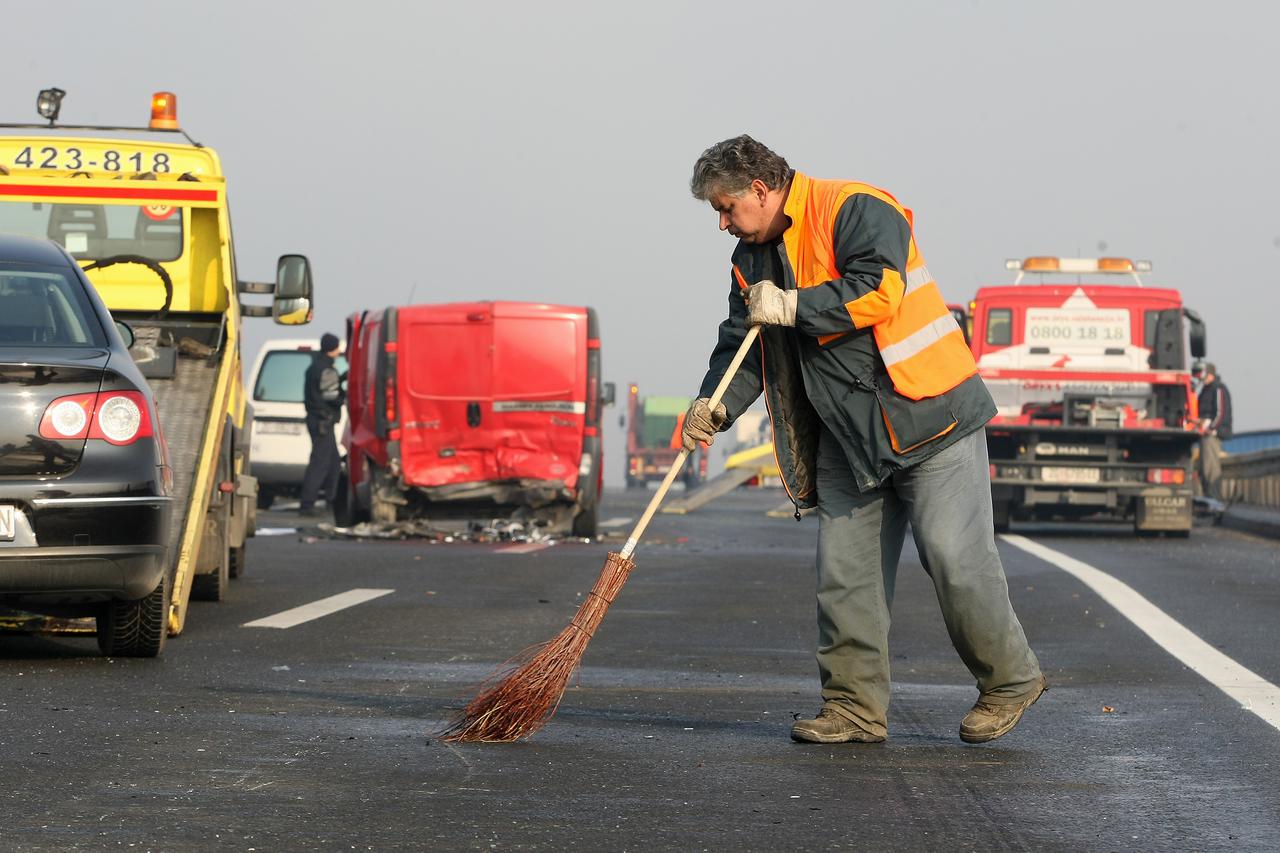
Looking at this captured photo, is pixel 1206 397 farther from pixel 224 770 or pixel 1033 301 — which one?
pixel 224 770

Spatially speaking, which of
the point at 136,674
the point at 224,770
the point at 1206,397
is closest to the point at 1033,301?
the point at 1206,397

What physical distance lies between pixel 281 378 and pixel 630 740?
70.3ft

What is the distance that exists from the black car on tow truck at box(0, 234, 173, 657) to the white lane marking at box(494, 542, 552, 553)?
9877 mm

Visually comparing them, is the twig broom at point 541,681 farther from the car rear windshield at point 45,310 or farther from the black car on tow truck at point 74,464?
the car rear windshield at point 45,310

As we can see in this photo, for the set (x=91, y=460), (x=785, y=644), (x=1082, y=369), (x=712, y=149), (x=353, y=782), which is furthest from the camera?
(x=1082, y=369)

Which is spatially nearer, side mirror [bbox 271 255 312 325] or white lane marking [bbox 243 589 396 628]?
white lane marking [bbox 243 589 396 628]

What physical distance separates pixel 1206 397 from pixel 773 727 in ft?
62.3

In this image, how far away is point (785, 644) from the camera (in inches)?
393

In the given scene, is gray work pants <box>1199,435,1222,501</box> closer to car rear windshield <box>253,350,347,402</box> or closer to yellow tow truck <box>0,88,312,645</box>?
car rear windshield <box>253,350,347,402</box>

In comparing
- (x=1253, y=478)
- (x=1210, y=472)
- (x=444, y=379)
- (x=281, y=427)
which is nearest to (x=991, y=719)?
(x=444, y=379)

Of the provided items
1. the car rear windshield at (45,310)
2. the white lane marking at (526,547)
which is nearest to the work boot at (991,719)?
the car rear windshield at (45,310)

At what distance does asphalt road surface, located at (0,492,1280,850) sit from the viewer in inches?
193

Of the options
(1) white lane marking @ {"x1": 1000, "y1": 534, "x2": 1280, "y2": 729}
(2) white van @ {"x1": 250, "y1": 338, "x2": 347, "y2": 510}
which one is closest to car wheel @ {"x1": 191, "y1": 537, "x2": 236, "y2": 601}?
(1) white lane marking @ {"x1": 1000, "y1": 534, "x2": 1280, "y2": 729}

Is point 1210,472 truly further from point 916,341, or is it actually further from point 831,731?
point 831,731
